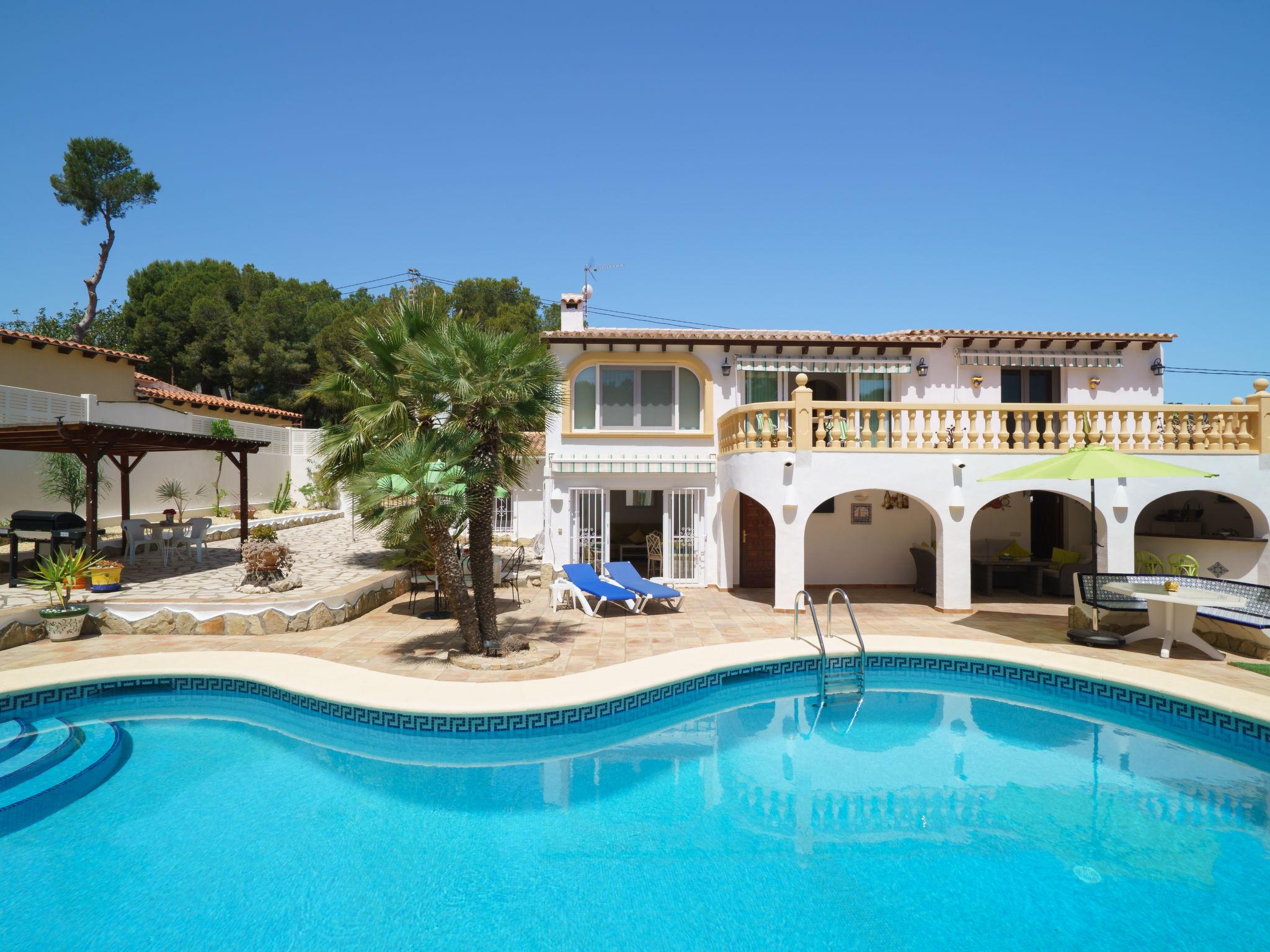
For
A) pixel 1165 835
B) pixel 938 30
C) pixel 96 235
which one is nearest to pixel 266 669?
pixel 1165 835

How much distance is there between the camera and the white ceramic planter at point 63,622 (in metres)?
14.6

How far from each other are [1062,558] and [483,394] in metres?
19.1

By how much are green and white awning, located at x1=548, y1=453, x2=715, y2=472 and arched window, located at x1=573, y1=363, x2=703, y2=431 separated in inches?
49.6

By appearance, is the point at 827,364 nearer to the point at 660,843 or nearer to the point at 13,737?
the point at 660,843

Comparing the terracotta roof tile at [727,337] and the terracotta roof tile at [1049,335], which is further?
the terracotta roof tile at [1049,335]

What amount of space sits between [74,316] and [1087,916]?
80.9 metres

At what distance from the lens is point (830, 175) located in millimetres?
26156

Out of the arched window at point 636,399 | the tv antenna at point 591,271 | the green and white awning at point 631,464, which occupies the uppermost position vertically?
the tv antenna at point 591,271

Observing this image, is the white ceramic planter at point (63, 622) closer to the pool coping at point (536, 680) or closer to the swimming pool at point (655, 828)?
the pool coping at point (536, 680)

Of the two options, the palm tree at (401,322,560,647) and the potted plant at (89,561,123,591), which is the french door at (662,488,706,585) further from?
the potted plant at (89,561,123,591)

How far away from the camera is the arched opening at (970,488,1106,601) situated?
20.5 metres

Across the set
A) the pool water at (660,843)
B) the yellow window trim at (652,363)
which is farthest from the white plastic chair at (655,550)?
the pool water at (660,843)

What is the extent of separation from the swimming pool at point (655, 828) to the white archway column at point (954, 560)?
595cm

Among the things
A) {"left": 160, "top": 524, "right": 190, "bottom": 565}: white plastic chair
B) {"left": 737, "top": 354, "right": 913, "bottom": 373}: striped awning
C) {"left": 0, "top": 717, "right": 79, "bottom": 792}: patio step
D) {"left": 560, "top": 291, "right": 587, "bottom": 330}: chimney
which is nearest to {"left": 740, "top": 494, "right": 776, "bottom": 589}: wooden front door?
{"left": 737, "top": 354, "right": 913, "bottom": 373}: striped awning
